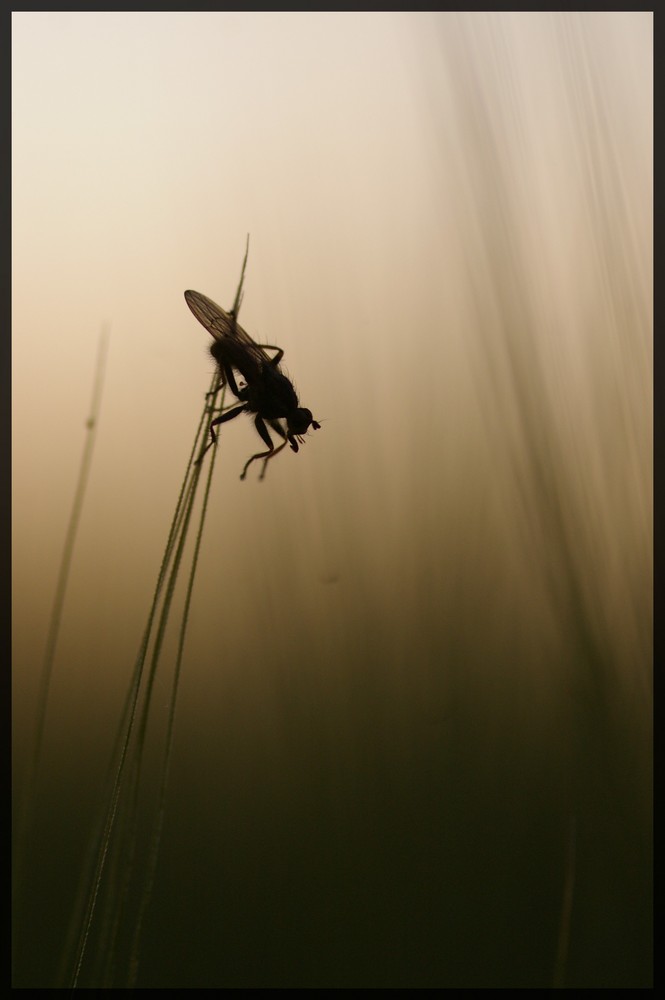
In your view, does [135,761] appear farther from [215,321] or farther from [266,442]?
[215,321]

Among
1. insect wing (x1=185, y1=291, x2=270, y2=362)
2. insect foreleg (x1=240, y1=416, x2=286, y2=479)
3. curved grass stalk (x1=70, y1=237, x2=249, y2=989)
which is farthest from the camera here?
insect wing (x1=185, y1=291, x2=270, y2=362)

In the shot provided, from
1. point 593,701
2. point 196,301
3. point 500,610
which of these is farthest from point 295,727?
point 196,301

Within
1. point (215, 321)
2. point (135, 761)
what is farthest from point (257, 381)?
point (135, 761)

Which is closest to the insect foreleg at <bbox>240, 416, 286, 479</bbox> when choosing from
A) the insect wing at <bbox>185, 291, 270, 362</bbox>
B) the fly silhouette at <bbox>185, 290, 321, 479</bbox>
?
Answer: the fly silhouette at <bbox>185, 290, 321, 479</bbox>

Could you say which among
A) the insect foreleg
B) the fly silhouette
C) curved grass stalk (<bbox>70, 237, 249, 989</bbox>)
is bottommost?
curved grass stalk (<bbox>70, 237, 249, 989</bbox>)

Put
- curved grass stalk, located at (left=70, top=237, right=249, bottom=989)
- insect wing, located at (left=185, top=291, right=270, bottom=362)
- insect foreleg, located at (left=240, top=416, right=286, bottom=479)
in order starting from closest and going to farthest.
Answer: curved grass stalk, located at (left=70, top=237, right=249, bottom=989)
insect foreleg, located at (left=240, top=416, right=286, bottom=479)
insect wing, located at (left=185, top=291, right=270, bottom=362)

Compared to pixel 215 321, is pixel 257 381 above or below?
below

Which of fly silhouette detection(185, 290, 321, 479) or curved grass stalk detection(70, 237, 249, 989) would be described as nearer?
curved grass stalk detection(70, 237, 249, 989)

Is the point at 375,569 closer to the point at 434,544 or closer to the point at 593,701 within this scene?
the point at 434,544

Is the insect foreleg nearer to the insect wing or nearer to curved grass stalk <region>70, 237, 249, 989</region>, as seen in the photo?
the insect wing
